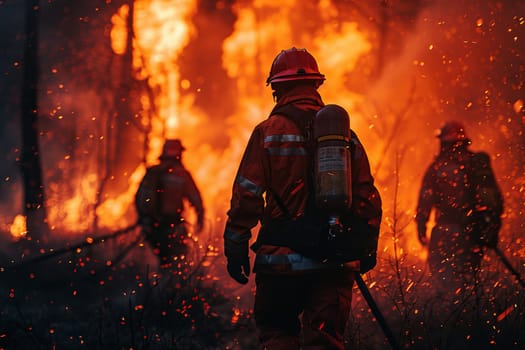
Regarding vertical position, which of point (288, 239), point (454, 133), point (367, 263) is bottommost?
point (367, 263)

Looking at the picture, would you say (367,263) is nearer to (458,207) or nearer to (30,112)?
(458,207)

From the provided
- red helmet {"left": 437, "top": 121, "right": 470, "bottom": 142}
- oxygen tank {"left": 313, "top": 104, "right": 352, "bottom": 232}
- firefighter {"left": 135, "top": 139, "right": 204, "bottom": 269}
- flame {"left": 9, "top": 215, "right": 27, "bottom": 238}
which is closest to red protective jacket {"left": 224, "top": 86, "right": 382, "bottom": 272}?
oxygen tank {"left": 313, "top": 104, "right": 352, "bottom": 232}

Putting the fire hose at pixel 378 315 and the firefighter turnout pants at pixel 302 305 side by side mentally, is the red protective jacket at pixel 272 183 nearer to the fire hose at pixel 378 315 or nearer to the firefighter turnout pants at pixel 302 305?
the firefighter turnout pants at pixel 302 305

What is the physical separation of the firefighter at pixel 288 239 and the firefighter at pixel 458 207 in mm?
3455

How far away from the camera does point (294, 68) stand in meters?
3.95

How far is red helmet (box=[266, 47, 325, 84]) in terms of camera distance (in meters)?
3.92

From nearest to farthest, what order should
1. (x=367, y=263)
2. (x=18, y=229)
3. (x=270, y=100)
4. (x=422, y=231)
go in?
(x=367, y=263) < (x=422, y=231) < (x=18, y=229) < (x=270, y=100)

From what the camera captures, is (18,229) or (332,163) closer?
(332,163)

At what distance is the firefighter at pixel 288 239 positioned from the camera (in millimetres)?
3604

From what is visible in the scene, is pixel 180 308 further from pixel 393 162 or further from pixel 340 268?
pixel 393 162

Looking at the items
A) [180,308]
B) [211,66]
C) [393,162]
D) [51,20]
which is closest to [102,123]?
[51,20]

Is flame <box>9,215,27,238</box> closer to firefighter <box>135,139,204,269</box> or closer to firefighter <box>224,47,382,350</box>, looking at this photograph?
firefighter <box>135,139,204,269</box>

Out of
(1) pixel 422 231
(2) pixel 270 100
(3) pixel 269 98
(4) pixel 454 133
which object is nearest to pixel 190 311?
(1) pixel 422 231

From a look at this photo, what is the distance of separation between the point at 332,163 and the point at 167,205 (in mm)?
4654
